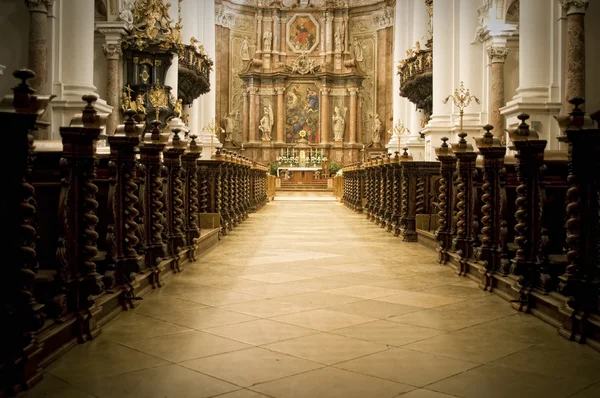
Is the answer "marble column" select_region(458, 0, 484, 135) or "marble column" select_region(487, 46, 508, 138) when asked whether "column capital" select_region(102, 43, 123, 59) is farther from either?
"marble column" select_region(487, 46, 508, 138)

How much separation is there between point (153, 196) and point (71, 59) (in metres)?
7.91

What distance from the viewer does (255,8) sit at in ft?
121

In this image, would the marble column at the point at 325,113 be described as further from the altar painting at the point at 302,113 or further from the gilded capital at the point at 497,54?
the gilded capital at the point at 497,54

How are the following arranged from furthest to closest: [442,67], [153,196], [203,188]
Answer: [442,67]
[203,188]
[153,196]

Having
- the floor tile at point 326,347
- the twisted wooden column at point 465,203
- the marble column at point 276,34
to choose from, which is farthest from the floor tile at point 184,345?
the marble column at point 276,34

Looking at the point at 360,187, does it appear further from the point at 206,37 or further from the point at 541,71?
the point at 206,37

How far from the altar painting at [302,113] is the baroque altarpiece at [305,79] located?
0.18 ft

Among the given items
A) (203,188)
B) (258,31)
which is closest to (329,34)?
(258,31)

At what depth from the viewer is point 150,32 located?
17.6m

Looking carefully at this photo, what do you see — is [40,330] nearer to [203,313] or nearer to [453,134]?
[203,313]

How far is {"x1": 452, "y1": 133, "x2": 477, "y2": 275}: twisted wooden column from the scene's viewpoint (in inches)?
267

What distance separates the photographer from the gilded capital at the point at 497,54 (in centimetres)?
1620

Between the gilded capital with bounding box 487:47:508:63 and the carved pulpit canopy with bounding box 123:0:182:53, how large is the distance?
26.8 feet

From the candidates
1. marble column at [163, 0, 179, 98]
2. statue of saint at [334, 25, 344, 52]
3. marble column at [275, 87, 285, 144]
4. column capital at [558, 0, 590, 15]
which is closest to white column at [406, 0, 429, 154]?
marble column at [163, 0, 179, 98]
